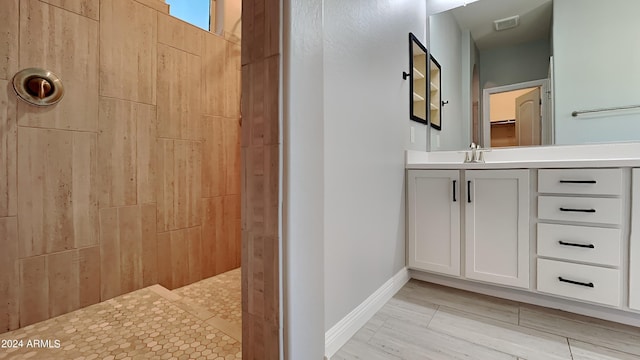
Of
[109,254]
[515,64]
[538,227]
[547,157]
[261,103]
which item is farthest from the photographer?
[515,64]

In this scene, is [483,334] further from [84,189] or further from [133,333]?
[84,189]

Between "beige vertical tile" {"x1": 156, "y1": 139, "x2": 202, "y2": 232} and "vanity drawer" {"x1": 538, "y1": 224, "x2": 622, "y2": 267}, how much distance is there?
2.17m

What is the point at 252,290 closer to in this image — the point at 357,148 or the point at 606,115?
the point at 357,148

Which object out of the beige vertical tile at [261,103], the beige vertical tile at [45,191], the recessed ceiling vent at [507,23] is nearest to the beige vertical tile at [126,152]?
A: the beige vertical tile at [45,191]

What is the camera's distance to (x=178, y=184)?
189cm

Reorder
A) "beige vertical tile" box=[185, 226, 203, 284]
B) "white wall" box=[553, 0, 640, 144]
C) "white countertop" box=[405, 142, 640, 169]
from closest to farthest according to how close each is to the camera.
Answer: "white countertop" box=[405, 142, 640, 169] → "white wall" box=[553, 0, 640, 144] → "beige vertical tile" box=[185, 226, 203, 284]

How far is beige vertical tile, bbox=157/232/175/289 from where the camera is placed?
5.93 feet

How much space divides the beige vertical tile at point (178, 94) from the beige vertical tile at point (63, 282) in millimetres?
845

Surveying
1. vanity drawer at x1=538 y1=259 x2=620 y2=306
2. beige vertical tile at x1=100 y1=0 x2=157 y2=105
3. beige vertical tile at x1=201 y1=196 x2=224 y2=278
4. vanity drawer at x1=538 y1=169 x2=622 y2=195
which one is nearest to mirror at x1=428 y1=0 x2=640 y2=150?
vanity drawer at x1=538 y1=169 x2=622 y2=195

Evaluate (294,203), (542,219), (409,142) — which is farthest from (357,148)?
(542,219)

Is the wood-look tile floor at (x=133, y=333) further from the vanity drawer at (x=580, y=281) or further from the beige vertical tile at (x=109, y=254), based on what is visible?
the vanity drawer at (x=580, y=281)

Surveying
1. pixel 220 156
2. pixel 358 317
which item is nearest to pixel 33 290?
pixel 220 156

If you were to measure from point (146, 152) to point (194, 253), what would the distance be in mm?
774

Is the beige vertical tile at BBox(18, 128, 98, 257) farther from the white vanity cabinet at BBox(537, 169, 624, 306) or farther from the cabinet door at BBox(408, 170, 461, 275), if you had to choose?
the white vanity cabinet at BBox(537, 169, 624, 306)
